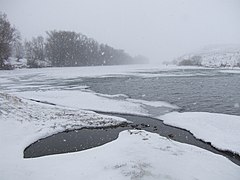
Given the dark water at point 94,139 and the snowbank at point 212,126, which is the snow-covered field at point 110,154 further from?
the dark water at point 94,139

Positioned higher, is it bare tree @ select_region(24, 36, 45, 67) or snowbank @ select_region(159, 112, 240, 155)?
bare tree @ select_region(24, 36, 45, 67)

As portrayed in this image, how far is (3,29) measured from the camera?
73.4 meters

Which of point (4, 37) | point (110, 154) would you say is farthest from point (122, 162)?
point (4, 37)

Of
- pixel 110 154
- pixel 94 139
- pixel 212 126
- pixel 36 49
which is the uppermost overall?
pixel 36 49

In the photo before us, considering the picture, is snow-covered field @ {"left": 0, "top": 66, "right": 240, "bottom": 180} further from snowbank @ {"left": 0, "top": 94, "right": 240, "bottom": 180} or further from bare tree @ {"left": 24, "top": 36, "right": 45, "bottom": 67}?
bare tree @ {"left": 24, "top": 36, "right": 45, "bottom": 67}

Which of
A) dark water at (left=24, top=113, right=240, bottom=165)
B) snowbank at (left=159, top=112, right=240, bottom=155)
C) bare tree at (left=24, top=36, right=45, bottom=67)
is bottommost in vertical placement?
dark water at (left=24, top=113, right=240, bottom=165)

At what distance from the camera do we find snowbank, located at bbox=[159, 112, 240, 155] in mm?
13634

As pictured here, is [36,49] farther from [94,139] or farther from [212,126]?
[212,126]

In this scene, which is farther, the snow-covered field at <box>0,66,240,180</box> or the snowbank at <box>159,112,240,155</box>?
the snowbank at <box>159,112,240,155</box>

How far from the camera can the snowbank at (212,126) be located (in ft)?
44.7

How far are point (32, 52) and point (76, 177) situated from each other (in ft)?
392

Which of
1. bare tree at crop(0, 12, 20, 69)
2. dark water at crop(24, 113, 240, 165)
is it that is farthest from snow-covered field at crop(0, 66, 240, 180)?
bare tree at crop(0, 12, 20, 69)

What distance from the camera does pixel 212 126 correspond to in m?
16.4

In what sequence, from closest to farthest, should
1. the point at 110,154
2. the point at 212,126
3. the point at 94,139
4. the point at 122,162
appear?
the point at 122,162, the point at 110,154, the point at 94,139, the point at 212,126
